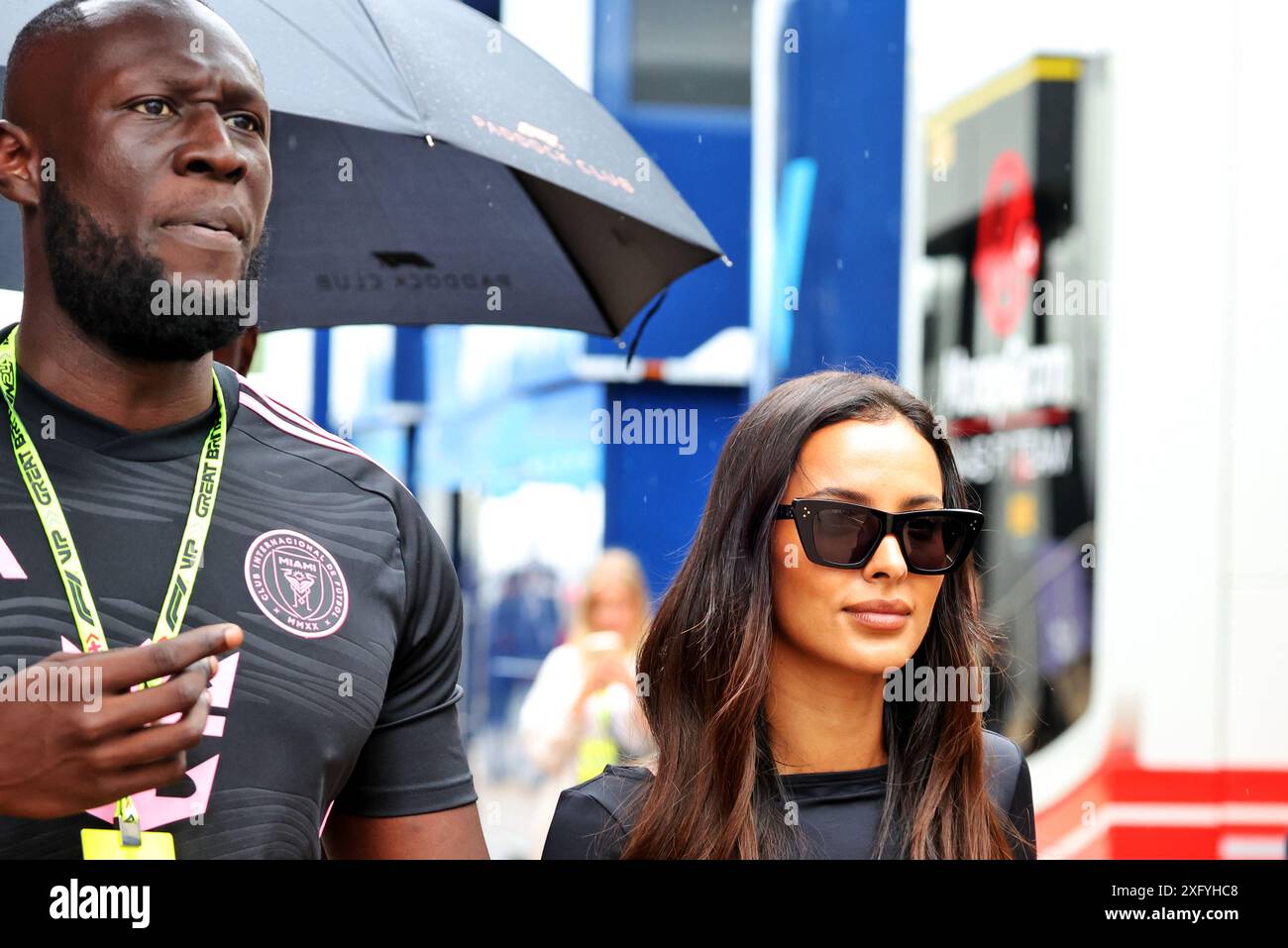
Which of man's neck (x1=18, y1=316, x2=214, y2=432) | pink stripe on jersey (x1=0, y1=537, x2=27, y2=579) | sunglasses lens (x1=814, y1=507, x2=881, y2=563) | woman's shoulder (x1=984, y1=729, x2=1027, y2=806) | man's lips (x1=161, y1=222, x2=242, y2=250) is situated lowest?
woman's shoulder (x1=984, y1=729, x2=1027, y2=806)

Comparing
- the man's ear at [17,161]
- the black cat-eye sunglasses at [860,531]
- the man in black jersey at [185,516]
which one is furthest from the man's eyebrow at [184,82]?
the black cat-eye sunglasses at [860,531]

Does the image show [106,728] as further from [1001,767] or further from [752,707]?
[1001,767]

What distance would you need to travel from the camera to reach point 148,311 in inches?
81.3

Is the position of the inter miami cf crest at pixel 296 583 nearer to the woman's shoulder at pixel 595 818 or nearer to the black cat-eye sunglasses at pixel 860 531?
the woman's shoulder at pixel 595 818

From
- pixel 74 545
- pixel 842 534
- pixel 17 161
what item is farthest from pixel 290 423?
pixel 842 534

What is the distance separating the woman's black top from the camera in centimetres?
203

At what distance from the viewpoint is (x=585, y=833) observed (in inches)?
80.1

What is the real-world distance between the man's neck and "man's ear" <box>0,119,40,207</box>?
0.60ft

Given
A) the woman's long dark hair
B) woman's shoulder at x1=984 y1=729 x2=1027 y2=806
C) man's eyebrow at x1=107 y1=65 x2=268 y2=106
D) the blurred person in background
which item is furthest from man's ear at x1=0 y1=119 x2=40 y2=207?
the blurred person in background

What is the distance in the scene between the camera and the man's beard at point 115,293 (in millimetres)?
2041

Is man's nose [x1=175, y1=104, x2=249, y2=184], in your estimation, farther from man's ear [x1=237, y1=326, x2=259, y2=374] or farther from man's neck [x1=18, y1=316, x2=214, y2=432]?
man's ear [x1=237, y1=326, x2=259, y2=374]

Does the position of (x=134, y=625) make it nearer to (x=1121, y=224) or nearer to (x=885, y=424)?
(x=885, y=424)
